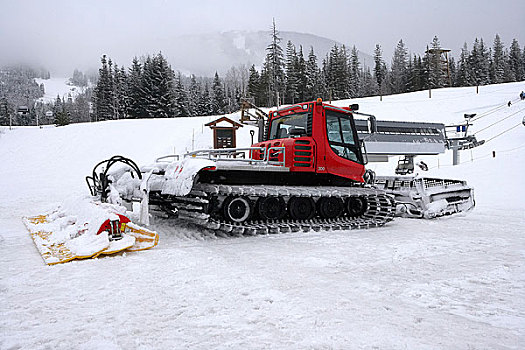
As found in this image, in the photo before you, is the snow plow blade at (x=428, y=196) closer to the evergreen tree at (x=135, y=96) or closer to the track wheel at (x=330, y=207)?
the track wheel at (x=330, y=207)

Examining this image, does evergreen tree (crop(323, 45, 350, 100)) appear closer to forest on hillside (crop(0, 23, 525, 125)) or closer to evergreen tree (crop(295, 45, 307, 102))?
forest on hillside (crop(0, 23, 525, 125))

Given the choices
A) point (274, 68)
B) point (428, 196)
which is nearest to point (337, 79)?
point (274, 68)

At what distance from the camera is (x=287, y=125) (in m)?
8.84

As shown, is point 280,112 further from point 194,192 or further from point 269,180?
point 194,192

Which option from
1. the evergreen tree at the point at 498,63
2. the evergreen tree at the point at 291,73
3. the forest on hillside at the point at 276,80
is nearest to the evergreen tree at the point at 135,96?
the forest on hillside at the point at 276,80

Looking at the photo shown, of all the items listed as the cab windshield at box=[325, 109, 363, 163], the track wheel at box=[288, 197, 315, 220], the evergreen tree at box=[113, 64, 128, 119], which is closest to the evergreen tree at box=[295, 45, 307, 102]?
the evergreen tree at box=[113, 64, 128, 119]

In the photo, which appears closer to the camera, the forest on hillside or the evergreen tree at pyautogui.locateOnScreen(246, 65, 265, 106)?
the forest on hillside

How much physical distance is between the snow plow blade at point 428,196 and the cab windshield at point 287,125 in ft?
9.73

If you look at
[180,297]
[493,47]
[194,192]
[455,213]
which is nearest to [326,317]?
[180,297]

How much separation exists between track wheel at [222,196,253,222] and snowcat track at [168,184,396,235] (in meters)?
0.13

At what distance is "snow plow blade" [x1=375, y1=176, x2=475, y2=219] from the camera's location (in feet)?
31.3

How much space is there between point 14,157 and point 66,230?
93.5ft

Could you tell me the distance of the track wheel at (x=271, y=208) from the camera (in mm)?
7285

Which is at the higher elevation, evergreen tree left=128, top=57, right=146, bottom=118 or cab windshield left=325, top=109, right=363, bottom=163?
evergreen tree left=128, top=57, right=146, bottom=118
